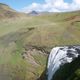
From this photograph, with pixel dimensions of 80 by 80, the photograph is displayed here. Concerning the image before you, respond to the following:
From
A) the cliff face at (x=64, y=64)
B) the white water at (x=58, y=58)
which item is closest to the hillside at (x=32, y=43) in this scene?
the cliff face at (x=64, y=64)

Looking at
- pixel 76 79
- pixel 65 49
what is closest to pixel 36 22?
pixel 65 49

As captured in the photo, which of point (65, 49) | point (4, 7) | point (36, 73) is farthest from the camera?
point (4, 7)

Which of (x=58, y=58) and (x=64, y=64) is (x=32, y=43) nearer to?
(x=58, y=58)

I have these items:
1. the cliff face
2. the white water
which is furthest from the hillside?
the white water

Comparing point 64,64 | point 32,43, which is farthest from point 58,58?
point 32,43

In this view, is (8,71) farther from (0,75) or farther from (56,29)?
(56,29)
